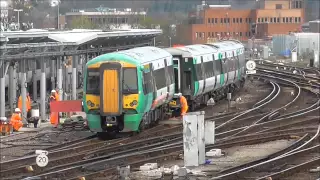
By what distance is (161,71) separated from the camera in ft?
84.5

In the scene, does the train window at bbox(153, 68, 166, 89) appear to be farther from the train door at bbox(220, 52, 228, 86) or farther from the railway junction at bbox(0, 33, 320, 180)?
the train door at bbox(220, 52, 228, 86)

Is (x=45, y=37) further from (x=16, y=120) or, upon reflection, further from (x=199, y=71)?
(x=16, y=120)

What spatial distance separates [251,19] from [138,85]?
72.6 m

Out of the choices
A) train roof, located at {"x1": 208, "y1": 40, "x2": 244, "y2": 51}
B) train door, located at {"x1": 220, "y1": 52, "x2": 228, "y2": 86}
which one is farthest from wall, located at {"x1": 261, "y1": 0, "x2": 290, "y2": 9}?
train door, located at {"x1": 220, "y1": 52, "x2": 228, "y2": 86}

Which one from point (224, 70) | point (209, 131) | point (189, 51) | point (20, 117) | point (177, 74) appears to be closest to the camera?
point (209, 131)

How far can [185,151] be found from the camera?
16.9 m

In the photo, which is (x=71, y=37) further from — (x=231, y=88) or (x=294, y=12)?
(x=294, y=12)

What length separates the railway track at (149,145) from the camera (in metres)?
17.0

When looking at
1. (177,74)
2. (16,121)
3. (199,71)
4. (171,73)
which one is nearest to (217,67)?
(199,71)

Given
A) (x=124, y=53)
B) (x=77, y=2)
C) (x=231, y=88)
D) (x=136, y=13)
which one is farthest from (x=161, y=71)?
(x=77, y=2)

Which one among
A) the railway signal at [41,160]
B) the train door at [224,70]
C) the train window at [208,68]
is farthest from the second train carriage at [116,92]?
the train door at [224,70]

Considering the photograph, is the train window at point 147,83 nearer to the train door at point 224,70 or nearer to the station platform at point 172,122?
the station platform at point 172,122

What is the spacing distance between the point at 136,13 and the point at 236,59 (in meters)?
51.7

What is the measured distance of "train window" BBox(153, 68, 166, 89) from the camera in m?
24.9
